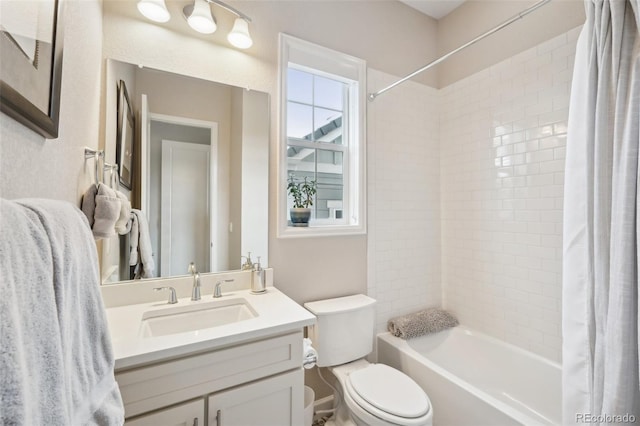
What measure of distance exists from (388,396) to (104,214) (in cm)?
144

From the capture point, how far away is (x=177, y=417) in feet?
3.05

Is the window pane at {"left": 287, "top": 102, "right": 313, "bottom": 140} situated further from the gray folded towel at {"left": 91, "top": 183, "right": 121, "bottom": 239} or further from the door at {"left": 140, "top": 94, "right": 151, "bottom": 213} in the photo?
the gray folded towel at {"left": 91, "top": 183, "right": 121, "bottom": 239}

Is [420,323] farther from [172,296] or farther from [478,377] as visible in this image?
[172,296]

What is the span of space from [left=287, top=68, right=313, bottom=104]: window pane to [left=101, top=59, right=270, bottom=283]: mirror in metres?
0.28

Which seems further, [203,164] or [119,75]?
[203,164]

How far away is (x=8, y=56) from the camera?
1.45ft

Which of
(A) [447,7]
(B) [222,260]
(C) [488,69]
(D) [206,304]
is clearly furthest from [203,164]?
(A) [447,7]

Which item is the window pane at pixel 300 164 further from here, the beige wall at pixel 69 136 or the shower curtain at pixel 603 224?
the shower curtain at pixel 603 224

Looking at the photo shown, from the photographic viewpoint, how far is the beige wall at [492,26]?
1698 mm

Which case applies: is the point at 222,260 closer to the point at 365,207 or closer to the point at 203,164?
the point at 203,164

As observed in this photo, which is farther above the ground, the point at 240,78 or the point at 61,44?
the point at 240,78

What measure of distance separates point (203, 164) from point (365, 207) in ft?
3.58

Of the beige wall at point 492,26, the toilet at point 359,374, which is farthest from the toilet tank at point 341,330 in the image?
the beige wall at point 492,26

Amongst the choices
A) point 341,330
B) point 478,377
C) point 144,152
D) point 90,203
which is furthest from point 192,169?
point 478,377
